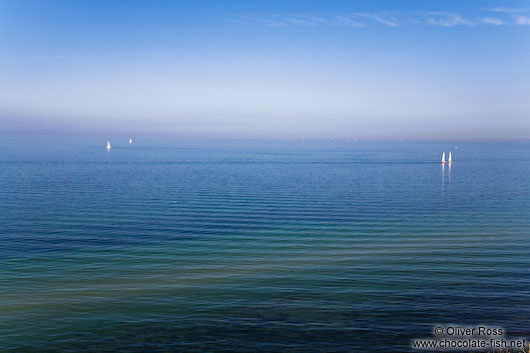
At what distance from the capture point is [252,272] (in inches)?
1277

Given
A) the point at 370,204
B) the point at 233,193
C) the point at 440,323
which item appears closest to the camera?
the point at 440,323

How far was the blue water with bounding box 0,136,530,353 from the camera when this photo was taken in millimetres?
22031

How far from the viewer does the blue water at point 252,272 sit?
22.0 meters

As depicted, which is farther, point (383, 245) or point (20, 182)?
point (20, 182)

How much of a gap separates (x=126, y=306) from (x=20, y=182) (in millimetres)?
68570

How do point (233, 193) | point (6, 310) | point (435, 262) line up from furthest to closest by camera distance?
point (233, 193)
point (435, 262)
point (6, 310)

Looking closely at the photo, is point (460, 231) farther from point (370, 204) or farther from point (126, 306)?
point (126, 306)

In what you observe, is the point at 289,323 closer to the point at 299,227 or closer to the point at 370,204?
the point at 299,227

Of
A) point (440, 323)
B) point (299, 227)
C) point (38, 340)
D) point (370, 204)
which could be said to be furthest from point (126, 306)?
point (370, 204)

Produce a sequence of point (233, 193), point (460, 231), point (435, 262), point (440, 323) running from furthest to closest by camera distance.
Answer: point (233, 193)
point (460, 231)
point (435, 262)
point (440, 323)

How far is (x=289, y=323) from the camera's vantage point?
22859 millimetres

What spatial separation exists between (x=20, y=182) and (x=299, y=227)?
58.4 meters

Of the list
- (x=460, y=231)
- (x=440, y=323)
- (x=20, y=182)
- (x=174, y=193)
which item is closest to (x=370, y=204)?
(x=460, y=231)

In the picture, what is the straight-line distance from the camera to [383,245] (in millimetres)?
40125
